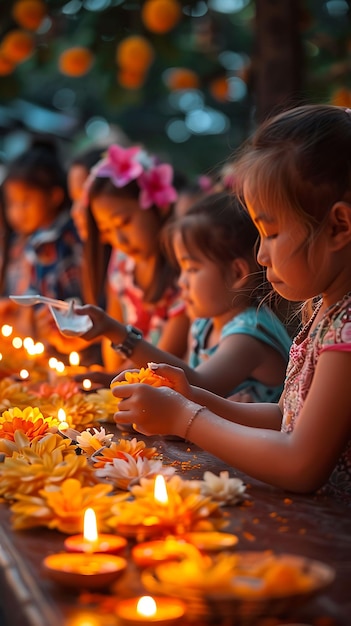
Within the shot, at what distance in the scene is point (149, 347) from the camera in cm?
259

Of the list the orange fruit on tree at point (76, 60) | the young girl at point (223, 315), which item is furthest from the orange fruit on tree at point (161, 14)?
the young girl at point (223, 315)

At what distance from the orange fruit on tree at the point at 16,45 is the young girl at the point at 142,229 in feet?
2.53

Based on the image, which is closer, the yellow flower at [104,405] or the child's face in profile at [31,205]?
the yellow flower at [104,405]

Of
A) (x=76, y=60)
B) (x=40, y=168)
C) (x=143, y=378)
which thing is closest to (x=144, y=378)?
(x=143, y=378)

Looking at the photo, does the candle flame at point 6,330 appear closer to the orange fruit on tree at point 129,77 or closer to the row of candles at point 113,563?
the row of candles at point 113,563

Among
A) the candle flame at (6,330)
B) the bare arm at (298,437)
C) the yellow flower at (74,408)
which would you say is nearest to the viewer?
the bare arm at (298,437)

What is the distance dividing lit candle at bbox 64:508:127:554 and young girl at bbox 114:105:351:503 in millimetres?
431

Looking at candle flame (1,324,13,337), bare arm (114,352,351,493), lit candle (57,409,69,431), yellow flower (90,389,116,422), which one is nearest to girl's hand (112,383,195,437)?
bare arm (114,352,351,493)

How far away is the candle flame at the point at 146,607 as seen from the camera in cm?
97

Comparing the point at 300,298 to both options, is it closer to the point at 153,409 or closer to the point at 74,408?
the point at 153,409

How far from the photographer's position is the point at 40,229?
5.48 metres

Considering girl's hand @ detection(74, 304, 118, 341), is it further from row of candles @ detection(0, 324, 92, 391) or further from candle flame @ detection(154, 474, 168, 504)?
candle flame @ detection(154, 474, 168, 504)

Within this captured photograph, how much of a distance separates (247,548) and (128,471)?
35cm

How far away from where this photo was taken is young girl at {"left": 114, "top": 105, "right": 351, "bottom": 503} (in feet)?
5.04
